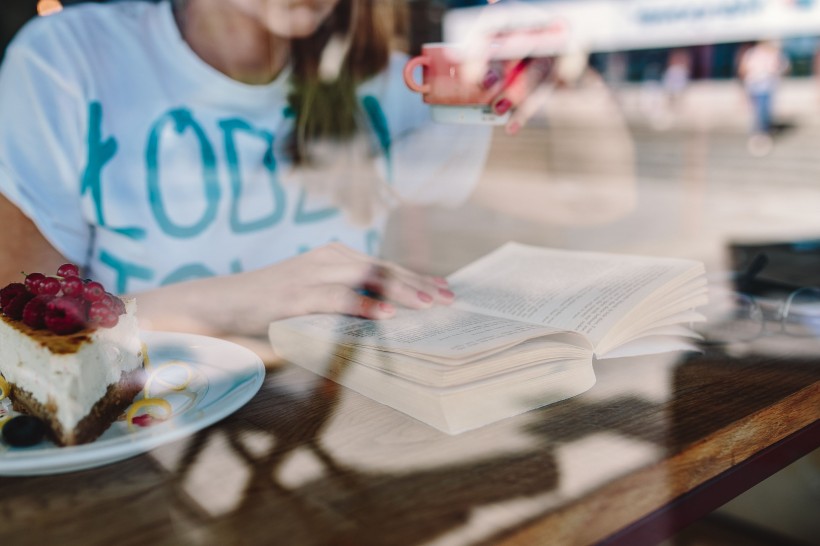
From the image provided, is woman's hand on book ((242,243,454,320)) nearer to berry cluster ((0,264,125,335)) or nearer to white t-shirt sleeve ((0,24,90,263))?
berry cluster ((0,264,125,335))

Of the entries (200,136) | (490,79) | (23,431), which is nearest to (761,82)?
(490,79)

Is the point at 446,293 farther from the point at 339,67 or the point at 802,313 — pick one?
the point at 339,67

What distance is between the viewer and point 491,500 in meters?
0.47

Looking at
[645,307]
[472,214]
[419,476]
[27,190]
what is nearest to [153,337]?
[419,476]

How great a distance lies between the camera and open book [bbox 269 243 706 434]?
22.7 inches

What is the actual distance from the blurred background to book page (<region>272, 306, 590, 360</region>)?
39 centimetres

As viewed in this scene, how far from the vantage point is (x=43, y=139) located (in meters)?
1.28

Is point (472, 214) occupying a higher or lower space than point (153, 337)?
lower

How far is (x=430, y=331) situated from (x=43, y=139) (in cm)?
96

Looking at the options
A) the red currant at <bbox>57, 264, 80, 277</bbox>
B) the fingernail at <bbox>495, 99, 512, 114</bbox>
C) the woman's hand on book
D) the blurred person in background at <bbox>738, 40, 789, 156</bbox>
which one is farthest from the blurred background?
the red currant at <bbox>57, 264, 80, 277</bbox>

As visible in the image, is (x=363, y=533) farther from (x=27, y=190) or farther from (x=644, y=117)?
(x=644, y=117)

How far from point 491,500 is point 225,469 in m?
0.20

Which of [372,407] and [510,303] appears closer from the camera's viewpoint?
[372,407]

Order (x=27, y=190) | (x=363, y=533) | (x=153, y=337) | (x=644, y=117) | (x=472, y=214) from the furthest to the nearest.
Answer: (x=644, y=117), (x=472, y=214), (x=27, y=190), (x=153, y=337), (x=363, y=533)
